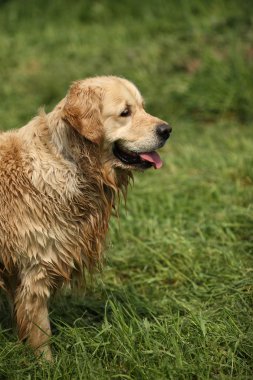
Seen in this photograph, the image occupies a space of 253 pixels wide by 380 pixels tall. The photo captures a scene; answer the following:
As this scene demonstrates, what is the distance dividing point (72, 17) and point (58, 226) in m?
8.17

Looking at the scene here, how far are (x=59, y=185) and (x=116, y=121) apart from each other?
20.0 inches

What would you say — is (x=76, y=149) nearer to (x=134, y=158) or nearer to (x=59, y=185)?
(x=59, y=185)

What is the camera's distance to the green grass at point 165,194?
12.8 feet

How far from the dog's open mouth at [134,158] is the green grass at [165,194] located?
85cm

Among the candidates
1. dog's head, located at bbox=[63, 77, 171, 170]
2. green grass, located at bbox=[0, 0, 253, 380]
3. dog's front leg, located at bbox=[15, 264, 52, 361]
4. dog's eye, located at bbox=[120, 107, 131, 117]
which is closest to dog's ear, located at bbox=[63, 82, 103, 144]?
dog's head, located at bbox=[63, 77, 171, 170]

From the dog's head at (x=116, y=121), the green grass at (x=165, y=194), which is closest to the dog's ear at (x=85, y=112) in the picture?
the dog's head at (x=116, y=121)

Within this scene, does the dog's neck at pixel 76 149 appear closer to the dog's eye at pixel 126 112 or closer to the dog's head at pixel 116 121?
the dog's head at pixel 116 121

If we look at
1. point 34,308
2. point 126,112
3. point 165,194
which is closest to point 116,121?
point 126,112

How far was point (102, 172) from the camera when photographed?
13.6ft

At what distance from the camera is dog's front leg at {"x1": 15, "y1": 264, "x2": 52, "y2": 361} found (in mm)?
4039

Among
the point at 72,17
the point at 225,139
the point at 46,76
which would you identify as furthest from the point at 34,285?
the point at 72,17

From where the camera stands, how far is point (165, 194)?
621 cm

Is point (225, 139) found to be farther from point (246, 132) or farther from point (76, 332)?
Result: point (76, 332)

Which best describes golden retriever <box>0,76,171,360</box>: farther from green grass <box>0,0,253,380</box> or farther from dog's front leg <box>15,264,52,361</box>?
green grass <box>0,0,253,380</box>
